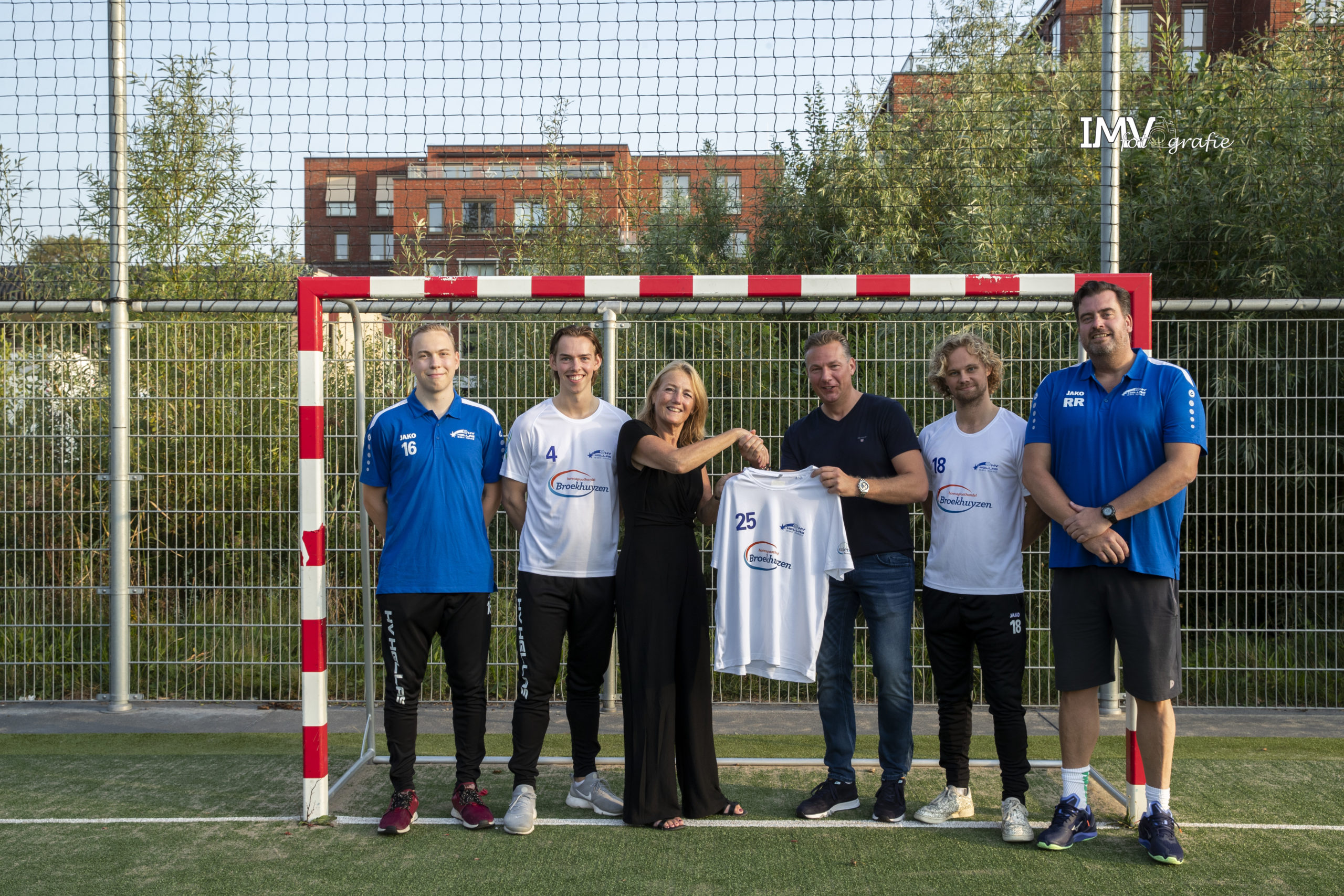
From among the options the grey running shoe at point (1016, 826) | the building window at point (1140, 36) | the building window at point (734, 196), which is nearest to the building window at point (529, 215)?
the building window at point (734, 196)

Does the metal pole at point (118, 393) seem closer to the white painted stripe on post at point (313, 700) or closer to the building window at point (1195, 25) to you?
the white painted stripe on post at point (313, 700)

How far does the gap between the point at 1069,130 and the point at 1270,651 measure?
22.3 ft

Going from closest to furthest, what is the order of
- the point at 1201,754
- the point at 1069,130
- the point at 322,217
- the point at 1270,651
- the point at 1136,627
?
1. the point at 1136,627
2. the point at 1201,754
3. the point at 1270,651
4. the point at 322,217
5. the point at 1069,130

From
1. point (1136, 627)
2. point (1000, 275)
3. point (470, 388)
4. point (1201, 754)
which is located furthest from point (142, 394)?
point (1201, 754)

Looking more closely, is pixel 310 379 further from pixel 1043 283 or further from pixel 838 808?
pixel 1043 283

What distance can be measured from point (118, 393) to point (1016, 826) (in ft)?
18.0

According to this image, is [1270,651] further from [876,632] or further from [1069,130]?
[1069,130]

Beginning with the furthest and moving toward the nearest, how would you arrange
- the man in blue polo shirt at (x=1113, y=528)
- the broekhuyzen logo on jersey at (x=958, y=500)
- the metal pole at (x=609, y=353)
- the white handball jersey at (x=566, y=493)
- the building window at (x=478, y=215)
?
the building window at (x=478, y=215) < the metal pole at (x=609, y=353) < the white handball jersey at (x=566, y=493) < the broekhuyzen logo on jersey at (x=958, y=500) < the man in blue polo shirt at (x=1113, y=528)

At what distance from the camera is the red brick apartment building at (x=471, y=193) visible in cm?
726

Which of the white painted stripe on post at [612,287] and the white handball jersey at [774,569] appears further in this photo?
the white painted stripe on post at [612,287]

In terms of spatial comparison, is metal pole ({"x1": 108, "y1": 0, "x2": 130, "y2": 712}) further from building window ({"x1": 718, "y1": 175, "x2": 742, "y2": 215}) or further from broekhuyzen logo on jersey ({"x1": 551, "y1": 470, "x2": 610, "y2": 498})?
building window ({"x1": 718, "y1": 175, "x2": 742, "y2": 215})

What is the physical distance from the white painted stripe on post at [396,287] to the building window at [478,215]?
4.50m

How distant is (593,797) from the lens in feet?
13.7

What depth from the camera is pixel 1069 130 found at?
1038 cm
